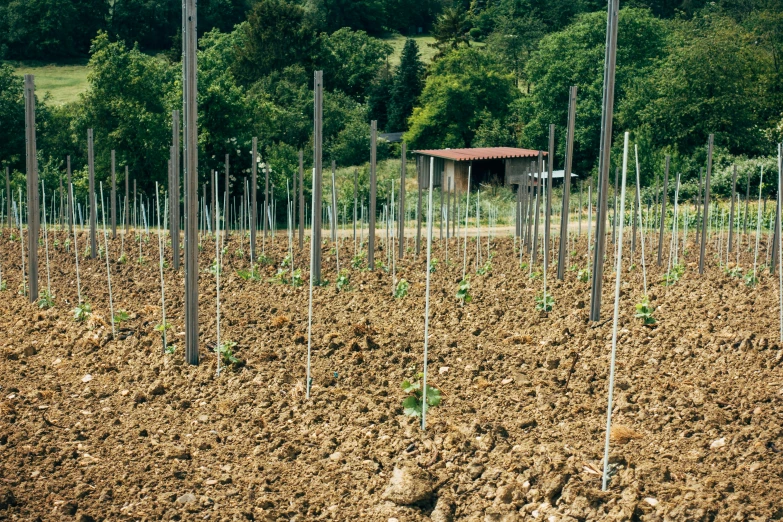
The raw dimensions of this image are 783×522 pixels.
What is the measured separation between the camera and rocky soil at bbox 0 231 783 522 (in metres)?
4.59

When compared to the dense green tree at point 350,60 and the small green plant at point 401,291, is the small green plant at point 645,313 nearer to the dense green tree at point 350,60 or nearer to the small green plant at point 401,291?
the small green plant at point 401,291

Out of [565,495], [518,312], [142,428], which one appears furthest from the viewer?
[518,312]

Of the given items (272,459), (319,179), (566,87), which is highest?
(566,87)

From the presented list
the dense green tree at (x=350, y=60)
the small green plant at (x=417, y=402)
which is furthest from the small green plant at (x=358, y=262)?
the dense green tree at (x=350, y=60)

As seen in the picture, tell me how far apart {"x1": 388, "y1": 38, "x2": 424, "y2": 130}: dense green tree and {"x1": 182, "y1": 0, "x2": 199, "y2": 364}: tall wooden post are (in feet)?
138

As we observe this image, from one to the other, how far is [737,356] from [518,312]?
8.29 feet

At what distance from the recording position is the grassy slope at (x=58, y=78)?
5097 centimetres

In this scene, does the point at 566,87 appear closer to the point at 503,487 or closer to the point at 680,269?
the point at 680,269

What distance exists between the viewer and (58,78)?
54438 mm

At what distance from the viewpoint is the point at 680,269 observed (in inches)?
456

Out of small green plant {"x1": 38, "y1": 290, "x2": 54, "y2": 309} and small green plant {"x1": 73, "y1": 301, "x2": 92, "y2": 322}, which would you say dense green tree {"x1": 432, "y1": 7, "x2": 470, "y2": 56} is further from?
small green plant {"x1": 73, "y1": 301, "x2": 92, "y2": 322}

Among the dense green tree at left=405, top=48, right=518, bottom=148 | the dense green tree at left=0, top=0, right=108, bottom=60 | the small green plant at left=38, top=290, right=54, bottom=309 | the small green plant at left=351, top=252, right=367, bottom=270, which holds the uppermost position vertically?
the dense green tree at left=0, top=0, right=108, bottom=60

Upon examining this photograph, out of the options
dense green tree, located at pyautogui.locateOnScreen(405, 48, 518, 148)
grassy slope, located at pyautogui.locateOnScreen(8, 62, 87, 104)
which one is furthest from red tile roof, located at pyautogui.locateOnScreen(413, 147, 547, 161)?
grassy slope, located at pyautogui.locateOnScreen(8, 62, 87, 104)

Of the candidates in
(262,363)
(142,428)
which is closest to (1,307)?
(262,363)
